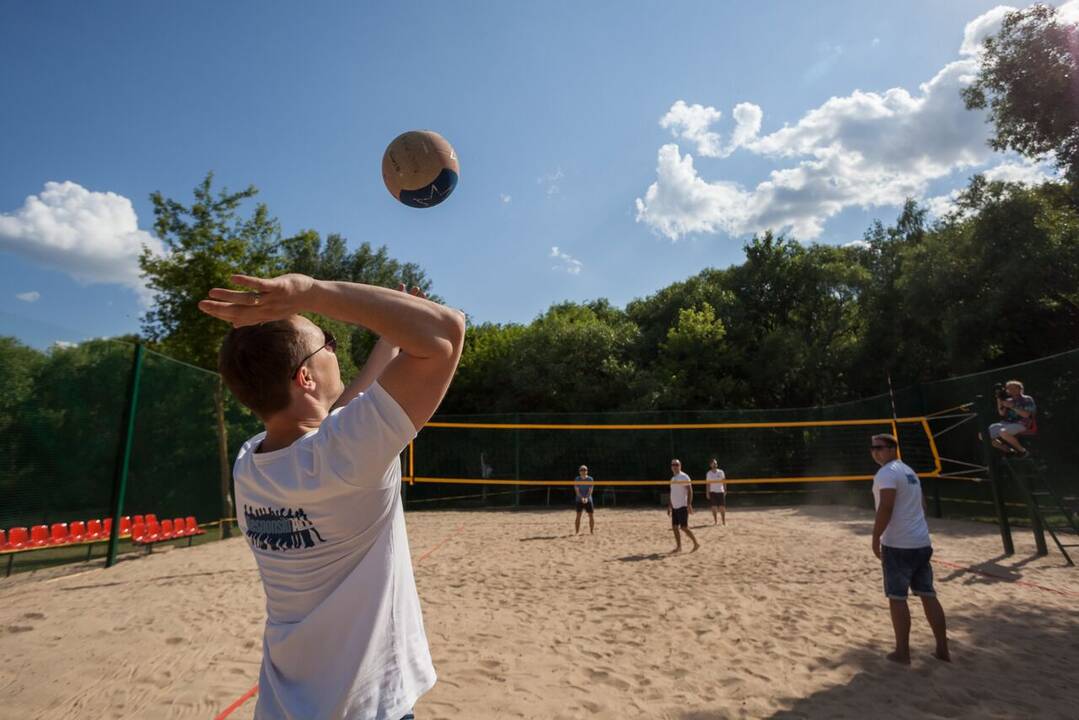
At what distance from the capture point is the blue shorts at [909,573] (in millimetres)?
4406

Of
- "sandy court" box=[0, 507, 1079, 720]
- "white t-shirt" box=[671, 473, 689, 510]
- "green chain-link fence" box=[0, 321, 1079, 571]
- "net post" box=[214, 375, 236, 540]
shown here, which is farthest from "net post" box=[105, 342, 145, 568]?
"white t-shirt" box=[671, 473, 689, 510]

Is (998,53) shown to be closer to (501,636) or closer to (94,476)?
(501,636)

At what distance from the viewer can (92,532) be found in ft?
26.6

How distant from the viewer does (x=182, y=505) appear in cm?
1024

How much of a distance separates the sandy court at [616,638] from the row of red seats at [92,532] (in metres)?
0.43

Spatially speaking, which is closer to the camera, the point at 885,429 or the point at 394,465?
the point at 394,465

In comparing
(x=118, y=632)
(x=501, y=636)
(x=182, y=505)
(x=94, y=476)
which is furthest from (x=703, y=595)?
(x=182, y=505)

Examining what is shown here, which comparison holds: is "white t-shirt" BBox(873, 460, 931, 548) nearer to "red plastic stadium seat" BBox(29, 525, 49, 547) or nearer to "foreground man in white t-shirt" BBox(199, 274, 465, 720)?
"foreground man in white t-shirt" BBox(199, 274, 465, 720)

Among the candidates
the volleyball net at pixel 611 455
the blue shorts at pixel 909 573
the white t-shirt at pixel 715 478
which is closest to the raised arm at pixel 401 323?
the blue shorts at pixel 909 573

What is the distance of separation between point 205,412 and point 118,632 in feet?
21.7

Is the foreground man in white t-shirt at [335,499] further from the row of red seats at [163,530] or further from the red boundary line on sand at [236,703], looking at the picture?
the row of red seats at [163,530]

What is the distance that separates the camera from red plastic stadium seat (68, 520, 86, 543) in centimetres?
785

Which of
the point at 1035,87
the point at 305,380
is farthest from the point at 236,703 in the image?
the point at 1035,87

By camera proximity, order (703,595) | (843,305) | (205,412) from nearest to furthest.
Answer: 1. (703,595)
2. (205,412)
3. (843,305)
